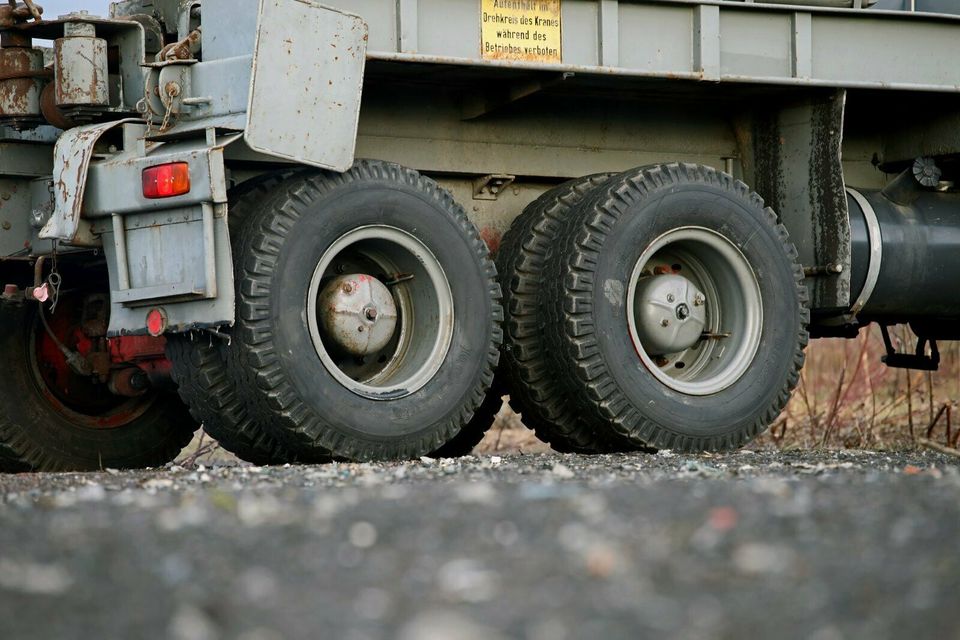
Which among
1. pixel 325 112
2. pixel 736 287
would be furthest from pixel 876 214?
pixel 325 112

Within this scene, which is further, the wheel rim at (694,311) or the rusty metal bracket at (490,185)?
the rusty metal bracket at (490,185)

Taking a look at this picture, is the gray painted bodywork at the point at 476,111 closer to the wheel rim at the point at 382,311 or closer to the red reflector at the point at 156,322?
the red reflector at the point at 156,322

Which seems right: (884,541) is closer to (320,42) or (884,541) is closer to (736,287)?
(320,42)

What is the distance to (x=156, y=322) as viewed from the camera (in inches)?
222

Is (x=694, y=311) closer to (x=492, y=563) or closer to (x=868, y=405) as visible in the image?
(x=492, y=563)

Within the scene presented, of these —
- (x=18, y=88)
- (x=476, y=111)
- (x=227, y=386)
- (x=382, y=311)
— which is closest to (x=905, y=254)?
(x=476, y=111)

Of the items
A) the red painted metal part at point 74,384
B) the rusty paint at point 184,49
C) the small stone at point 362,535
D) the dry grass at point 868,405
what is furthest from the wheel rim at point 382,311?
the dry grass at point 868,405

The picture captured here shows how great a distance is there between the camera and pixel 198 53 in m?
6.02

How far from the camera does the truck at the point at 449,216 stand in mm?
5656

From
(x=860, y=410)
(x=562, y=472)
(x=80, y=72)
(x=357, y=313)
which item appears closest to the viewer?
(x=562, y=472)

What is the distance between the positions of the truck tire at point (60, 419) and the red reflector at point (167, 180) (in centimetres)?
192

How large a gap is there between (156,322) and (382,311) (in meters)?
0.90

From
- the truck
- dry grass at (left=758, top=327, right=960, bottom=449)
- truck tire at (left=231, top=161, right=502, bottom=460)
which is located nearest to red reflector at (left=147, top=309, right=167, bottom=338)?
the truck

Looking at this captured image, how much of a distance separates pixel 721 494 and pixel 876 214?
4100 millimetres
